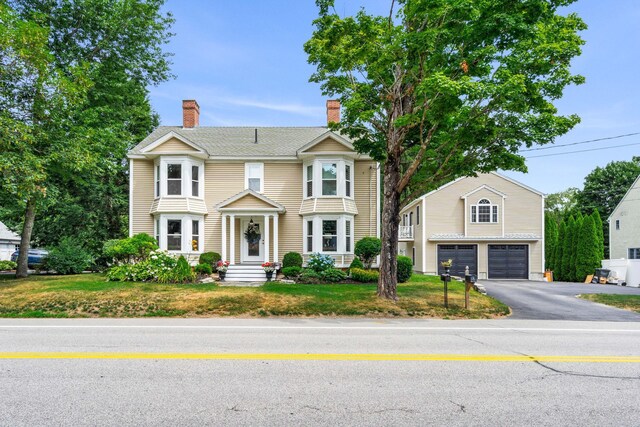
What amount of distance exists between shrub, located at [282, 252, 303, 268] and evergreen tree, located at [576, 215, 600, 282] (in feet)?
74.2

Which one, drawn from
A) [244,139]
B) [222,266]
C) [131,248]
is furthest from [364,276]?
[244,139]

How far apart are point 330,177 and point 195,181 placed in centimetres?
695

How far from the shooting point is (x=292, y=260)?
1931cm

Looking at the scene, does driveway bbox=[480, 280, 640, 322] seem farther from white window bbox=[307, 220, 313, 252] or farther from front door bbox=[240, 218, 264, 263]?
front door bbox=[240, 218, 264, 263]

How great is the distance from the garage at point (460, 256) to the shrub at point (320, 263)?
12507 mm

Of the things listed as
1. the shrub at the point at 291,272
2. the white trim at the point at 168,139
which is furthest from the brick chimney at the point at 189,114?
the shrub at the point at 291,272

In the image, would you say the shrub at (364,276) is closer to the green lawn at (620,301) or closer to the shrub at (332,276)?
the shrub at (332,276)

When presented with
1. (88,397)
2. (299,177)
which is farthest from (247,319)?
(299,177)

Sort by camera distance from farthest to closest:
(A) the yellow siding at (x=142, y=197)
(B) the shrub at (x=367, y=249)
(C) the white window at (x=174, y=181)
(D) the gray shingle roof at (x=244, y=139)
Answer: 1. (D) the gray shingle roof at (x=244, y=139)
2. (A) the yellow siding at (x=142, y=197)
3. (C) the white window at (x=174, y=181)
4. (B) the shrub at (x=367, y=249)

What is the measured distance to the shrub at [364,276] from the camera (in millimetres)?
17094

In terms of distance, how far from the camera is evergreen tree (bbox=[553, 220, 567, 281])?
104 feet

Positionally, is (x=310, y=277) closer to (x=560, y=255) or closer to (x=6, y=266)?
(x=560, y=255)

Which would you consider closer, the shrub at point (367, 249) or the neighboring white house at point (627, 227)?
the shrub at point (367, 249)

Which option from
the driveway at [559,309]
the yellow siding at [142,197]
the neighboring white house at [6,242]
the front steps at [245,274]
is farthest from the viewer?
the neighboring white house at [6,242]
